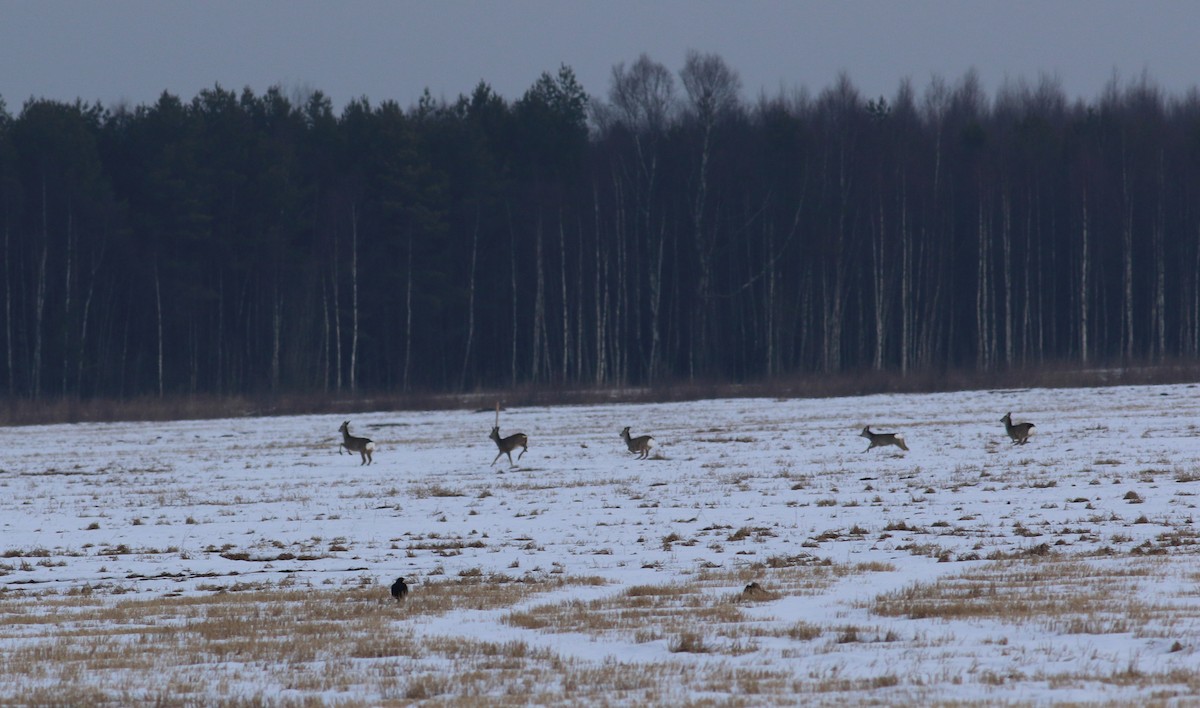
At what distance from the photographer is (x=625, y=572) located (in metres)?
14.0

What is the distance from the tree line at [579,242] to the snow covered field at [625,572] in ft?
110

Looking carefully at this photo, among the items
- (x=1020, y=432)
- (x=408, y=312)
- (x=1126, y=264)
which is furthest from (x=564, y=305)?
(x=1020, y=432)

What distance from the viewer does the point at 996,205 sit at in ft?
218

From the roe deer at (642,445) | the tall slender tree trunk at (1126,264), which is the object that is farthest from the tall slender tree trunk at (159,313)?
the tall slender tree trunk at (1126,264)

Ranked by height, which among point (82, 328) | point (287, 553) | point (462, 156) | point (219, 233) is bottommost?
point (287, 553)

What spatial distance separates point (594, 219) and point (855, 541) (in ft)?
171

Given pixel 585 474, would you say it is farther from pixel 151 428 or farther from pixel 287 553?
pixel 151 428

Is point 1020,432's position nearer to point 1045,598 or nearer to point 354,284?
point 1045,598

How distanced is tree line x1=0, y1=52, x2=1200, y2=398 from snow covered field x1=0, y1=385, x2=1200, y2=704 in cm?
3338

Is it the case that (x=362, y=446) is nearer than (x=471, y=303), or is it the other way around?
(x=362, y=446)

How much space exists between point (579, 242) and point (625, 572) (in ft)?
175

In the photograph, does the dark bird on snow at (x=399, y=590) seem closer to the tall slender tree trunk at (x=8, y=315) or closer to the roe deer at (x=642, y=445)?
the roe deer at (x=642, y=445)

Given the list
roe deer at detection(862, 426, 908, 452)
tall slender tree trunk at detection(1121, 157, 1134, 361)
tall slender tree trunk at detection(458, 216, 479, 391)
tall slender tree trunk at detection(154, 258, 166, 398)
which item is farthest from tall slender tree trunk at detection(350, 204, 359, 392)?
roe deer at detection(862, 426, 908, 452)

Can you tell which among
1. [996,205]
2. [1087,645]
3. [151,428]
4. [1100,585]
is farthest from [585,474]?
[996,205]
